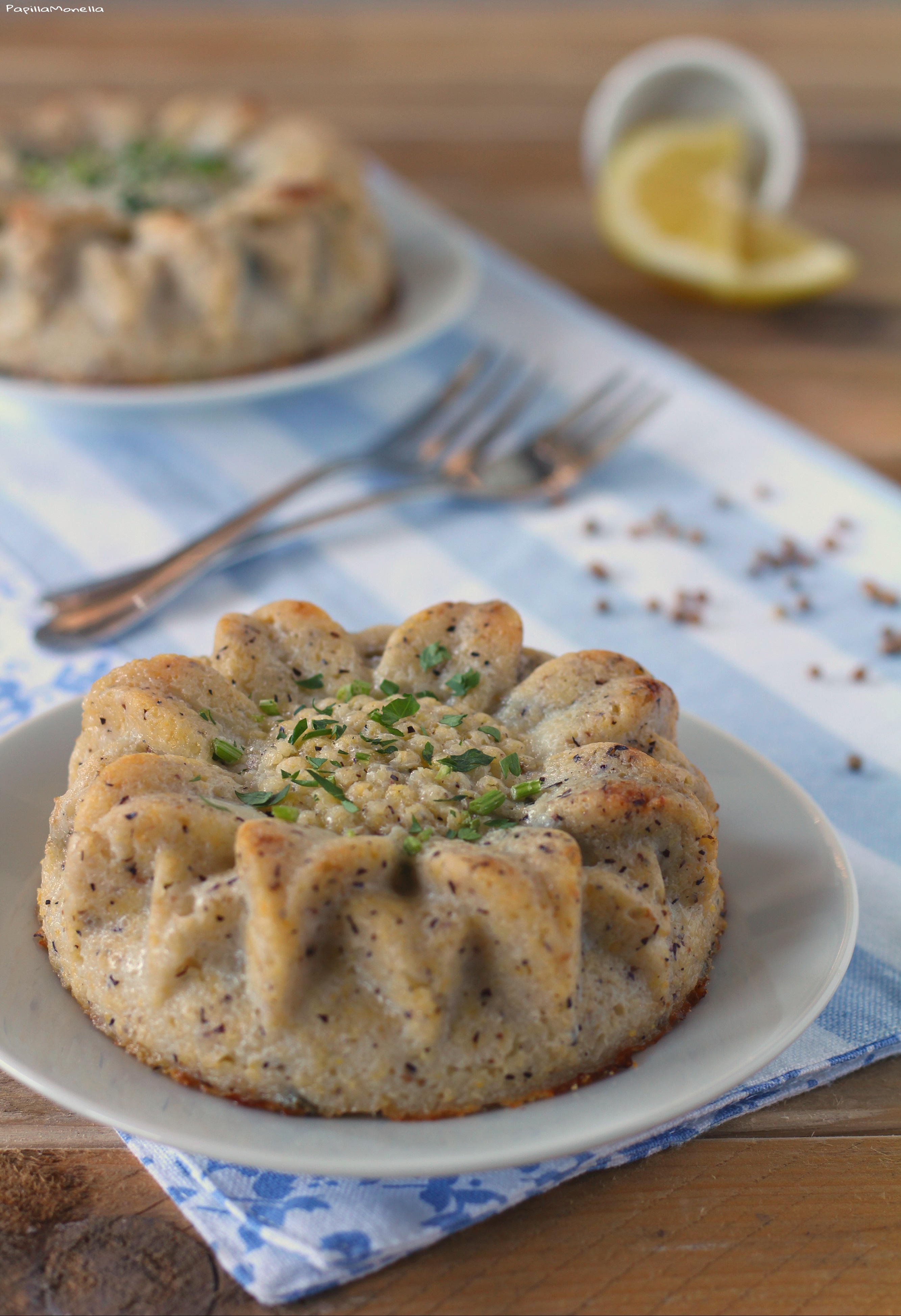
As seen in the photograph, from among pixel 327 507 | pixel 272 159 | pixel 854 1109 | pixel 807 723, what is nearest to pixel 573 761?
pixel 854 1109

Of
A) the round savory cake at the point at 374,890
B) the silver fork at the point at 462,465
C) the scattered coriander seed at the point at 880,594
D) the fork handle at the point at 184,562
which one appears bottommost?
the scattered coriander seed at the point at 880,594

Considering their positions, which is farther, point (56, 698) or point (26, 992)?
point (56, 698)

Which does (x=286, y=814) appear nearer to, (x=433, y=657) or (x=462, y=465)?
(x=433, y=657)

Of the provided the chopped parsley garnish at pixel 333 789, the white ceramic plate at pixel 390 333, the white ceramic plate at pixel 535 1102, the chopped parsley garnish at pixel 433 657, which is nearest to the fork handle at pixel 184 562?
the white ceramic plate at pixel 390 333

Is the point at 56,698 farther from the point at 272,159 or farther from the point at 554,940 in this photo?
the point at 272,159

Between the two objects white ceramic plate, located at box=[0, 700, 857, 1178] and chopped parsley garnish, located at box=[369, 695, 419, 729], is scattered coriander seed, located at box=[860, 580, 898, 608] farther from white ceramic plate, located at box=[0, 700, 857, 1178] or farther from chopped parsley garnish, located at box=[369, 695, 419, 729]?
chopped parsley garnish, located at box=[369, 695, 419, 729]

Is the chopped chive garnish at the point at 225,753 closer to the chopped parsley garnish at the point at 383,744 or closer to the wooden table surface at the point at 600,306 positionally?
the chopped parsley garnish at the point at 383,744
